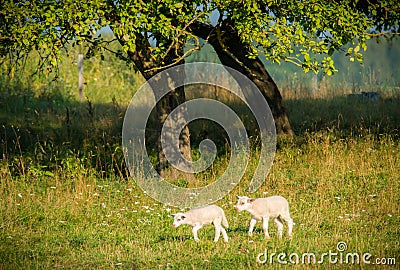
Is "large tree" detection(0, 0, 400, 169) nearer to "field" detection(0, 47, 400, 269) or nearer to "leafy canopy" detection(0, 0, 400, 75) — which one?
"leafy canopy" detection(0, 0, 400, 75)

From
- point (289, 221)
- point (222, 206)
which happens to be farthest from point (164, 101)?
point (289, 221)

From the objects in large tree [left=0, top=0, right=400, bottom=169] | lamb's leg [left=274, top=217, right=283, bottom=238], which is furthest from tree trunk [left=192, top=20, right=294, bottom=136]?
lamb's leg [left=274, top=217, right=283, bottom=238]

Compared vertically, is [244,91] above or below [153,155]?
above

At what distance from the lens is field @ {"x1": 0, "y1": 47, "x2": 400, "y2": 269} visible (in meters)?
8.91

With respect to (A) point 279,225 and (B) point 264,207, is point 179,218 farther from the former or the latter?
(A) point 279,225

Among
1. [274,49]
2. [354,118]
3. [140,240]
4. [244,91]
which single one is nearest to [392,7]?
[274,49]

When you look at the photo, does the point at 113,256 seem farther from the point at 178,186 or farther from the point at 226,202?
the point at 178,186

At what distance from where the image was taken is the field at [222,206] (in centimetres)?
891

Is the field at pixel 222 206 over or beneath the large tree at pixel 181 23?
beneath

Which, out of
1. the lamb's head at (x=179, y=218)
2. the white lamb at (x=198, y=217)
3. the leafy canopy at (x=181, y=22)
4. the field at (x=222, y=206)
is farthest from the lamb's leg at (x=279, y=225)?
the leafy canopy at (x=181, y=22)

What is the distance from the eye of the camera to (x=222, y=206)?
1199 centimetres

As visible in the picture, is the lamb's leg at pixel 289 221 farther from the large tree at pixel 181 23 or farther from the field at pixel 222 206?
the large tree at pixel 181 23

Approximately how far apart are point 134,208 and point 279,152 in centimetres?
458

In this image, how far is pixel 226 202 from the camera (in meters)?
12.3
